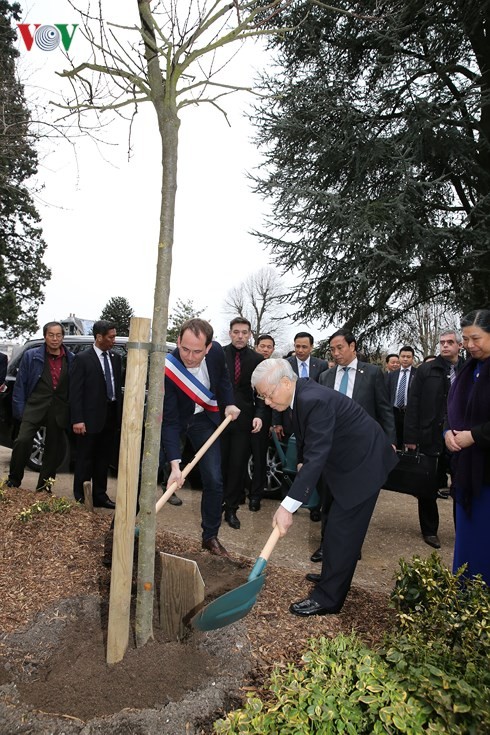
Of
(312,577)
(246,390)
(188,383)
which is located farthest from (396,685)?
(246,390)

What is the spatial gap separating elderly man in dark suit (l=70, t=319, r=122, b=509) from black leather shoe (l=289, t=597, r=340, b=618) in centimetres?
307

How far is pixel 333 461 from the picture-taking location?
11.3ft

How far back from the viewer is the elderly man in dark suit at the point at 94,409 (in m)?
5.71

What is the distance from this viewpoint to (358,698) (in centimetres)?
195

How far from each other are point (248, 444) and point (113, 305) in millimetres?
47207

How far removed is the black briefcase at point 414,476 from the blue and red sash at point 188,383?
1.85 metres

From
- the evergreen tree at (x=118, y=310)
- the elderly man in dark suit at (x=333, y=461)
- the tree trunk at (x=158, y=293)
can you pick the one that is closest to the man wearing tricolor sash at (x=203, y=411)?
the elderly man in dark suit at (x=333, y=461)

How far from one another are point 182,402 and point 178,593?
1.62 m

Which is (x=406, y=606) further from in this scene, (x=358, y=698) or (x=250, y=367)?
(x=250, y=367)

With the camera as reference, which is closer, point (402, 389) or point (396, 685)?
point (396, 685)

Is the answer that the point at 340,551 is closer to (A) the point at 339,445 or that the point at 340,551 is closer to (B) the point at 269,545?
(A) the point at 339,445

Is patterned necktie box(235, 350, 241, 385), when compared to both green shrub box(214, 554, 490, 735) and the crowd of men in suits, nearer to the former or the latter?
the crowd of men in suits

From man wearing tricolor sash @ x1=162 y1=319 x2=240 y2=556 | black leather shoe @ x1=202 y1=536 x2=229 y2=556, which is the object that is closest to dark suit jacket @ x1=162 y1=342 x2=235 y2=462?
man wearing tricolor sash @ x1=162 y1=319 x2=240 y2=556

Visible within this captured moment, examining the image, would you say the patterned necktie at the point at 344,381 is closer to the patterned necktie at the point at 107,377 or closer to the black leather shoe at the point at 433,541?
the black leather shoe at the point at 433,541
